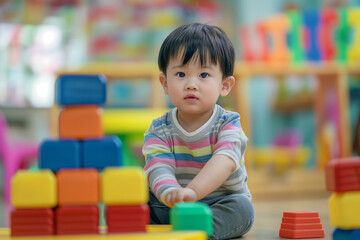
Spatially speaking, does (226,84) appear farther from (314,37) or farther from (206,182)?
(314,37)

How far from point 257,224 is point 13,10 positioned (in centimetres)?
306

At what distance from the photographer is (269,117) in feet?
12.8

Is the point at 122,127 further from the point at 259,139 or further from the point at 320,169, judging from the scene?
the point at 259,139

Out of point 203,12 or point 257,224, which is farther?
point 203,12

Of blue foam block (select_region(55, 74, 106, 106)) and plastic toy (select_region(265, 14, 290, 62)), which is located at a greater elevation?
plastic toy (select_region(265, 14, 290, 62))

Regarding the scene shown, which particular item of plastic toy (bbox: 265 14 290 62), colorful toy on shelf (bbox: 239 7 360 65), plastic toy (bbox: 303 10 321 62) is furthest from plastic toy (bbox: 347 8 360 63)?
plastic toy (bbox: 265 14 290 62)

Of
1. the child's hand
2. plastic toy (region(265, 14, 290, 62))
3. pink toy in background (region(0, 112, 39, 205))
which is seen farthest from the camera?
plastic toy (region(265, 14, 290, 62))

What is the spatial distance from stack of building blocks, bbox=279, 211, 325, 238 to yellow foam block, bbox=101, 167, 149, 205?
36 cm

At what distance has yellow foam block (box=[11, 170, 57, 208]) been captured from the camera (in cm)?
75

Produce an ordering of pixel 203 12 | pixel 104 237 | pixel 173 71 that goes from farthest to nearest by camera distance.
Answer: pixel 203 12 < pixel 173 71 < pixel 104 237

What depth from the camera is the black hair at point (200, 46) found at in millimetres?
977

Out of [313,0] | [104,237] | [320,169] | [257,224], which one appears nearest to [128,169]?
[104,237]

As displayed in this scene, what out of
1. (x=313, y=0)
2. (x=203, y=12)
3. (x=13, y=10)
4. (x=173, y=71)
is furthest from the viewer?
(x=203, y=12)

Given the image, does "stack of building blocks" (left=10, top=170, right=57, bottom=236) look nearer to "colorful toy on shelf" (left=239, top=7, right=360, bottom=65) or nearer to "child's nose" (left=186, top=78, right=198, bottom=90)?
"child's nose" (left=186, top=78, right=198, bottom=90)
